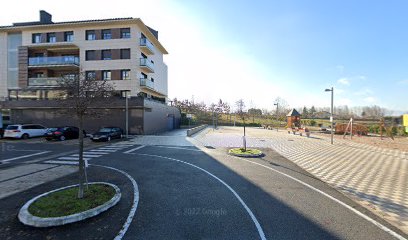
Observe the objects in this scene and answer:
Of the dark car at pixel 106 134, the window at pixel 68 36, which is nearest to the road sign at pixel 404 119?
the dark car at pixel 106 134

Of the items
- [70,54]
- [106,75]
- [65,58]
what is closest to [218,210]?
[106,75]

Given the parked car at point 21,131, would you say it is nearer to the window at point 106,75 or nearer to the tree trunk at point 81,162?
the window at point 106,75

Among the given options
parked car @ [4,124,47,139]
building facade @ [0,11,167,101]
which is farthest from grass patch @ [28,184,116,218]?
building facade @ [0,11,167,101]

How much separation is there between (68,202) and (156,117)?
26053 mm

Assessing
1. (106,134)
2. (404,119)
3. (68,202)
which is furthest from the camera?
(106,134)

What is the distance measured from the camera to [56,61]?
96.6 feet

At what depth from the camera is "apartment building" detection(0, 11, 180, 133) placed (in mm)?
29125

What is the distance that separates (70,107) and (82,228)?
3.74 meters

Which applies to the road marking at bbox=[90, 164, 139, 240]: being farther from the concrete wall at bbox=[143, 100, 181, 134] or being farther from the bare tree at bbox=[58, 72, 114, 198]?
the concrete wall at bbox=[143, 100, 181, 134]

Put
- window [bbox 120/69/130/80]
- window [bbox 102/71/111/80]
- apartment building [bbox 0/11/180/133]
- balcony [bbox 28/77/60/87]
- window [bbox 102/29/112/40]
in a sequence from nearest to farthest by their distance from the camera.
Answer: balcony [bbox 28/77/60/87], apartment building [bbox 0/11/180/133], window [bbox 120/69/130/80], window [bbox 102/71/111/80], window [bbox 102/29/112/40]

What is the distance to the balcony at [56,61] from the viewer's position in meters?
29.3

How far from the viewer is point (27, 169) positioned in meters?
9.97

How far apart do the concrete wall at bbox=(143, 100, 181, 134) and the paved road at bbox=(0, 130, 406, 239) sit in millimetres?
18411

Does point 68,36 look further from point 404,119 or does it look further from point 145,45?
point 404,119
